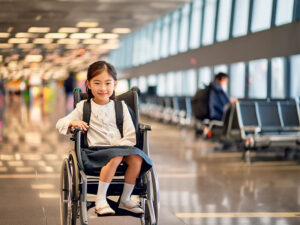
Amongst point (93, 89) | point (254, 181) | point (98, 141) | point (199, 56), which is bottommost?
point (254, 181)

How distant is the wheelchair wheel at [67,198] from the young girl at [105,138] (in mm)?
185

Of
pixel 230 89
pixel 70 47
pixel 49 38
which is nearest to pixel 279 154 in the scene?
pixel 230 89

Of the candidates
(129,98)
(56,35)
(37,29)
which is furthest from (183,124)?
(129,98)

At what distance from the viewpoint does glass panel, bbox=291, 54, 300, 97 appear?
17334 millimetres

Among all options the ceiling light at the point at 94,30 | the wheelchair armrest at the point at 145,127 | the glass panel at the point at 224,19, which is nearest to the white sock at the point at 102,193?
the wheelchair armrest at the point at 145,127

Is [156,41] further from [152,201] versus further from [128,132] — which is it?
[152,201]

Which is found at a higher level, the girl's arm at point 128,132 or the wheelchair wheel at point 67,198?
the girl's arm at point 128,132

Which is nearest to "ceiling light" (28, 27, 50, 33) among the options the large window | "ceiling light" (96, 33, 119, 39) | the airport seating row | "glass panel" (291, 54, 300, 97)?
"ceiling light" (96, 33, 119, 39)

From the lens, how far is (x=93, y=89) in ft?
14.2

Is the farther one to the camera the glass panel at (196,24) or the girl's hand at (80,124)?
the glass panel at (196,24)

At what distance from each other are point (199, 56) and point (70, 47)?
10.3 meters

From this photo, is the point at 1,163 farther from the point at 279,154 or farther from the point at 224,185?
the point at 279,154

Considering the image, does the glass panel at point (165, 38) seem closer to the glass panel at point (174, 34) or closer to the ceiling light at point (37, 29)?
the glass panel at point (174, 34)

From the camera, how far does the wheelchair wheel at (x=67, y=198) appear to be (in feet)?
13.4
